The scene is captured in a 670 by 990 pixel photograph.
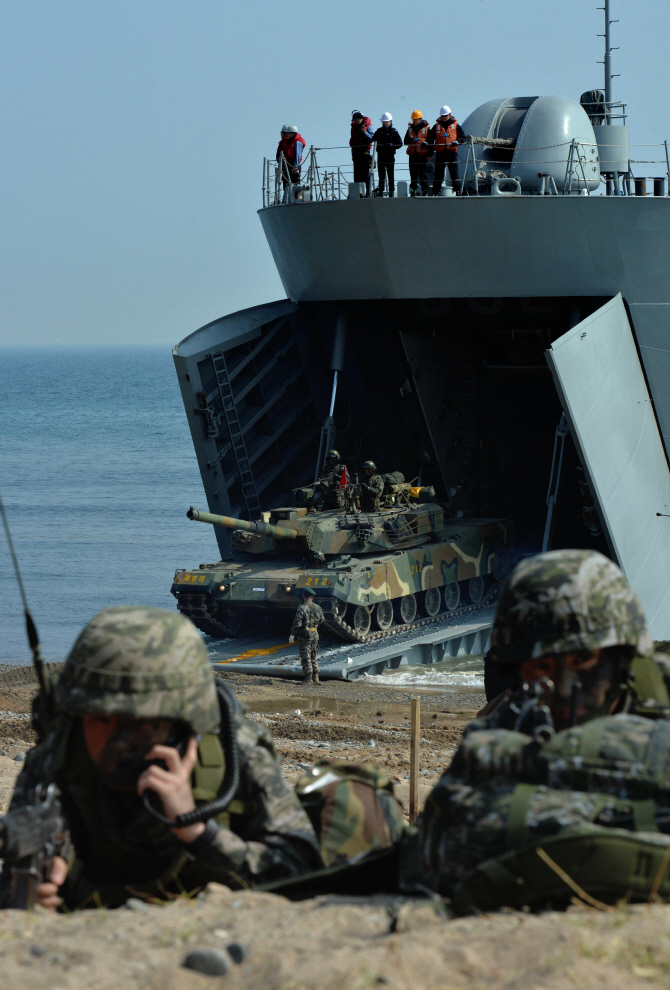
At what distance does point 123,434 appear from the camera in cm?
6334

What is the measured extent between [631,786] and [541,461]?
17316 millimetres

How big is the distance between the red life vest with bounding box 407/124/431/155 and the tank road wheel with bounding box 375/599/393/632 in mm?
5454

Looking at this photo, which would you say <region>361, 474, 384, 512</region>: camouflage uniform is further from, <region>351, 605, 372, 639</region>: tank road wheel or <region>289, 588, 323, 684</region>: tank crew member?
<region>289, 588, 323, 684</region>: tank crew member

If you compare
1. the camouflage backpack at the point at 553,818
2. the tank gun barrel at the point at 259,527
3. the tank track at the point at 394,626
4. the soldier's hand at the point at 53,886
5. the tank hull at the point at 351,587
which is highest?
the camouflage backpack at the point at 553,818

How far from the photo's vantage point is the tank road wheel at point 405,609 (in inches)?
651

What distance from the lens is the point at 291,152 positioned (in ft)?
54.3

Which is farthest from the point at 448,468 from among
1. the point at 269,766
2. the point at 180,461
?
the point at 180,461

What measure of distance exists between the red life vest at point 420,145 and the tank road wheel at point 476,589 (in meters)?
6.04

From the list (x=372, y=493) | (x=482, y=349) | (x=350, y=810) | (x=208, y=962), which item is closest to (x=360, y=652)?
(x=372, y=493)

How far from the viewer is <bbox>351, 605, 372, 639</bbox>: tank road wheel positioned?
50.6 feet

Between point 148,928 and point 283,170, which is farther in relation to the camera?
point 283,170

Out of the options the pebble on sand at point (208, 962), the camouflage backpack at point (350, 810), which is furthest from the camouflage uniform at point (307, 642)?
the pebble on sand at point (208, 962)

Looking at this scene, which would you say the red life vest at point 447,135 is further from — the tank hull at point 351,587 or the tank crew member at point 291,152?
the tank hull at point 351,587

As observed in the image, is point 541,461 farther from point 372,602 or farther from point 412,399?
point 372,602
